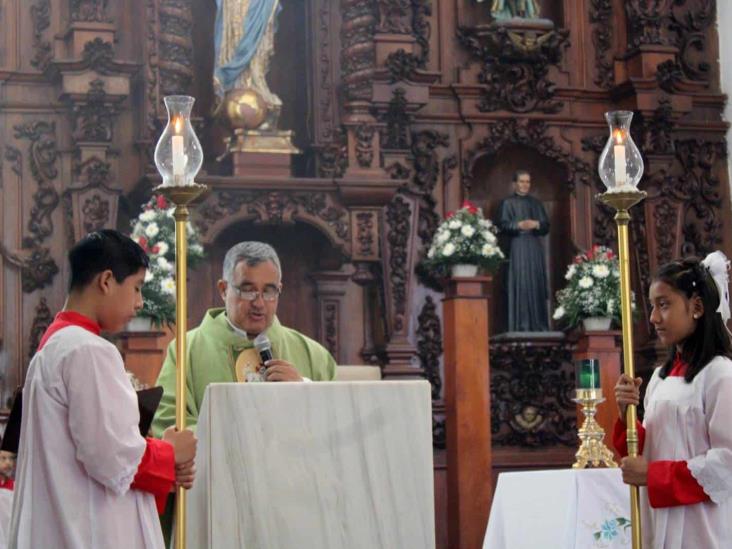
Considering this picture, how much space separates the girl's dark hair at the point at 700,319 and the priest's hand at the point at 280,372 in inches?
48.7

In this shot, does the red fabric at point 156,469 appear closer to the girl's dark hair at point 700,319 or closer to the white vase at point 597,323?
the girl's dark hair at point 700,319

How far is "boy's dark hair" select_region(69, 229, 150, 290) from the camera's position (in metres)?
3.68

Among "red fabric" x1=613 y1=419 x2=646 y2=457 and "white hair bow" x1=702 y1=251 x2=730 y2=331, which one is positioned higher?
"white hair bow" x1=702 y1=251 x2=730 y2=331

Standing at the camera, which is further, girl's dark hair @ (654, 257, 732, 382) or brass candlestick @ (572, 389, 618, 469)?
brass candlestick @ (572, 389, 618, 469)

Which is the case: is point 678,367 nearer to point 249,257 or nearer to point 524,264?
point 249,257

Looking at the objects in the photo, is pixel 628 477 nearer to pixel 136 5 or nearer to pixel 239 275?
pixel 239 275

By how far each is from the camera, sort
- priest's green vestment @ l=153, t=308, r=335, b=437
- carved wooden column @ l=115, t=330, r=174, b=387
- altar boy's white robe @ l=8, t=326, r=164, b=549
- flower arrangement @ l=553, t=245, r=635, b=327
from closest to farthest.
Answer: altar boy's white robe @ l=8, t=326, r=164, b=549, priest's green vestment @ l=153, t=308, r=335, b=437, carved wooden column @ l=115, t=330, r=174, b=387, flower arrangement @ l=553, t=245, r=635, b=327

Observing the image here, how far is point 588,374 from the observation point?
25.2 feet

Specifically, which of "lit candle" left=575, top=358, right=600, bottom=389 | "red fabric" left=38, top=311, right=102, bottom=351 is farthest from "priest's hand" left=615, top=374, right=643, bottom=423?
"lit candle" left=575, top=358, right=600, bottom=389

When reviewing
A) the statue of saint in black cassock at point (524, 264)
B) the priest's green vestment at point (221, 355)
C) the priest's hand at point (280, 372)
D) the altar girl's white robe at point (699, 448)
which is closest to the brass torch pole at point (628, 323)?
the altar girl's white robe at point (699, 448)

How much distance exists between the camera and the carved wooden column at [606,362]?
8.98 metres

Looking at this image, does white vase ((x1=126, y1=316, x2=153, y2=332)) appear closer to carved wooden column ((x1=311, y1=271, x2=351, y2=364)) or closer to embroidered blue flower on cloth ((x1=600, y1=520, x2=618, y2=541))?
carved wooden column ((x1=311, y1=271, x2=351, y2=364))

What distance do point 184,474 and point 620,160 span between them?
1.67m

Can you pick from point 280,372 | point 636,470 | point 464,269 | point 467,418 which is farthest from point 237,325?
point 464,269
